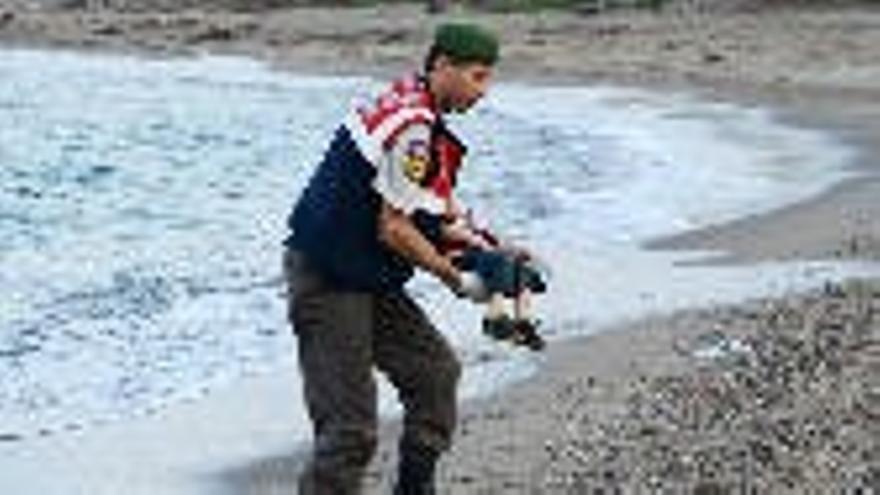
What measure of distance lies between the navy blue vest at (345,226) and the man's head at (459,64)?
382 mm

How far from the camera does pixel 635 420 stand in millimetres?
11367

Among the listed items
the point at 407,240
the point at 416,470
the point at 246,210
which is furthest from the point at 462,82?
the point at 246,210

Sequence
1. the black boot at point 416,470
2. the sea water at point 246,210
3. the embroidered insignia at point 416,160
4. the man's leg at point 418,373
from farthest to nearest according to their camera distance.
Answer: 1. the sea water at point 246,210
2. the black boot at point 416,470
3. the man's leg at point 418,373
4. the embroidered insignia at point 416,160

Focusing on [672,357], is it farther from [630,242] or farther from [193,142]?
[193,142]

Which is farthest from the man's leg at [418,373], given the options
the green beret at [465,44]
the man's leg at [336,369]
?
the green beret at [465,44]

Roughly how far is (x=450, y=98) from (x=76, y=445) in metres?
4.52

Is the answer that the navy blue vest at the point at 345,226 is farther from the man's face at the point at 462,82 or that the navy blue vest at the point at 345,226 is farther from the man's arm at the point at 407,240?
the man's face at the point at 462,82

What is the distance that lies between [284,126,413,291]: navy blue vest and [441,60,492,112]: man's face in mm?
390

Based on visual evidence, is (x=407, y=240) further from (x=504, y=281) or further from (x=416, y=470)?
Result: (x=416, y=470)

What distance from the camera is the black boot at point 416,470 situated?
9.32 meters

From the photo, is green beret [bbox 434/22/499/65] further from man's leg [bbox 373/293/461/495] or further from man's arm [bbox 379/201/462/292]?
man's leg [bbox 373/293/461/495]

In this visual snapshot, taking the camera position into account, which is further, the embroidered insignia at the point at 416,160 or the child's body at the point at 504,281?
the child's body at the point at 504,281

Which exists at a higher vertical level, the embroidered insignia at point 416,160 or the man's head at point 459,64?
the man's head at point 459,64

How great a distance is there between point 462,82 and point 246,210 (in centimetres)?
1754
